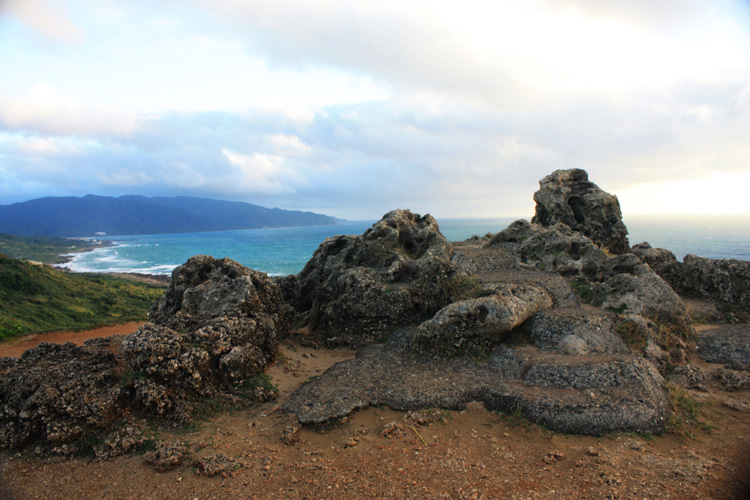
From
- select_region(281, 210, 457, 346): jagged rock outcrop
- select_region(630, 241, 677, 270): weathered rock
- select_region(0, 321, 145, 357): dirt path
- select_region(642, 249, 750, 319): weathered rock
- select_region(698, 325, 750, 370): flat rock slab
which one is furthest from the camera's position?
select_region(630, 241, 677, 270): weathered rock

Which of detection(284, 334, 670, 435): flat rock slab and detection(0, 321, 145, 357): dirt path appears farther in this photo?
detection(0, 321, 145, 357): dirt path

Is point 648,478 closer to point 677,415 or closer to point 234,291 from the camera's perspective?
point 677,415

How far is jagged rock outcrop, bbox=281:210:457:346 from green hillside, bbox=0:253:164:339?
12483 mm

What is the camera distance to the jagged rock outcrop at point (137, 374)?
666cm

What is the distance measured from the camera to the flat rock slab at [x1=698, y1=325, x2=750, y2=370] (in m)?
10.1

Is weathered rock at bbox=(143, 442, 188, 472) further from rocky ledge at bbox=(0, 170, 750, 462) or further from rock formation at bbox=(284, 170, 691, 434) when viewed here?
rock formation at bbox=(284, 170, 691, 434)

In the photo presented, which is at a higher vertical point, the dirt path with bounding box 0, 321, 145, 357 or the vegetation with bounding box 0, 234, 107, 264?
the dirt path with bounding box 0, 321, 145, 357

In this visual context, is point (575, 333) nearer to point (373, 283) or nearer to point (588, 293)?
point (588, 293)

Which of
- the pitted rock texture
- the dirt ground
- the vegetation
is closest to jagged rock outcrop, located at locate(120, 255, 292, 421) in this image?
the pitted rock texture

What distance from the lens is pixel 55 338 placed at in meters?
16.4

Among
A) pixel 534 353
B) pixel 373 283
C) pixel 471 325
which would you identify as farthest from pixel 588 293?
pixel 373 283

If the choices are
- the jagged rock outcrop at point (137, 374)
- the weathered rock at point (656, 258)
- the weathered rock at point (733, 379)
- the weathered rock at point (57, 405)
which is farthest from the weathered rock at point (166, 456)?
the weathered rock at point (656, 258)

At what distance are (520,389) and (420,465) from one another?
122 inches

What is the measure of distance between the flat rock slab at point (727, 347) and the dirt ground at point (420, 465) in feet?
11.4
